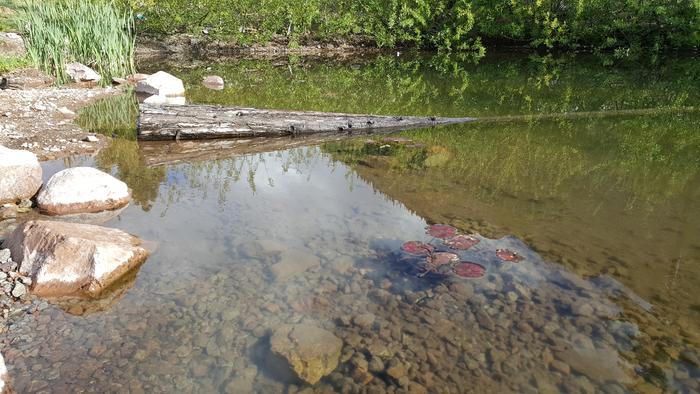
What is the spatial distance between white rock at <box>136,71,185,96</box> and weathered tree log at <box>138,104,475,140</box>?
431cm

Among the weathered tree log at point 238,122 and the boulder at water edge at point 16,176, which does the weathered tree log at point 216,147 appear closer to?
the weathered tree log at point 238,122

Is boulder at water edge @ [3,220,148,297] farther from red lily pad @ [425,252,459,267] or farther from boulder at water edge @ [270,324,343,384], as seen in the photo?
red lily pad @ [425,252,459,267]

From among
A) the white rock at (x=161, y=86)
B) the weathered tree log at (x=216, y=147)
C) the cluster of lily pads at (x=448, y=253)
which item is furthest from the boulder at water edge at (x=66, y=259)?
the white rock at (x=161, y=86)

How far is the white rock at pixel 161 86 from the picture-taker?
1194cm

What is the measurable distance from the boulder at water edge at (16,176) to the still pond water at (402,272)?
3.67 feet

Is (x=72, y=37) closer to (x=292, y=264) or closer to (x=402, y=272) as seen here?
(x=292, y=264)

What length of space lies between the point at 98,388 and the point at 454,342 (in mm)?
2263

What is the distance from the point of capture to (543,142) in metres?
7.93

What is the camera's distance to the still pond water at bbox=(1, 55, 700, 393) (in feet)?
10.2

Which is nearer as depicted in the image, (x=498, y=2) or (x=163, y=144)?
(x=163, y=144)

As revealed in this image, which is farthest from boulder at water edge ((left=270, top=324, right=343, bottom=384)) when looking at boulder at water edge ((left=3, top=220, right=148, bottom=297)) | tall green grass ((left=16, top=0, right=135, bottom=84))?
tall green grass ((left=16, top=0, right=135, bottom=84))

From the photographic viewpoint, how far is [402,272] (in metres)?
4.12

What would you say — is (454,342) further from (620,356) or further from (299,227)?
(299,227)

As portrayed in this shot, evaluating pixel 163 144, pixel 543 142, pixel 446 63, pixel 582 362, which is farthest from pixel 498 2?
pixel 582 362
